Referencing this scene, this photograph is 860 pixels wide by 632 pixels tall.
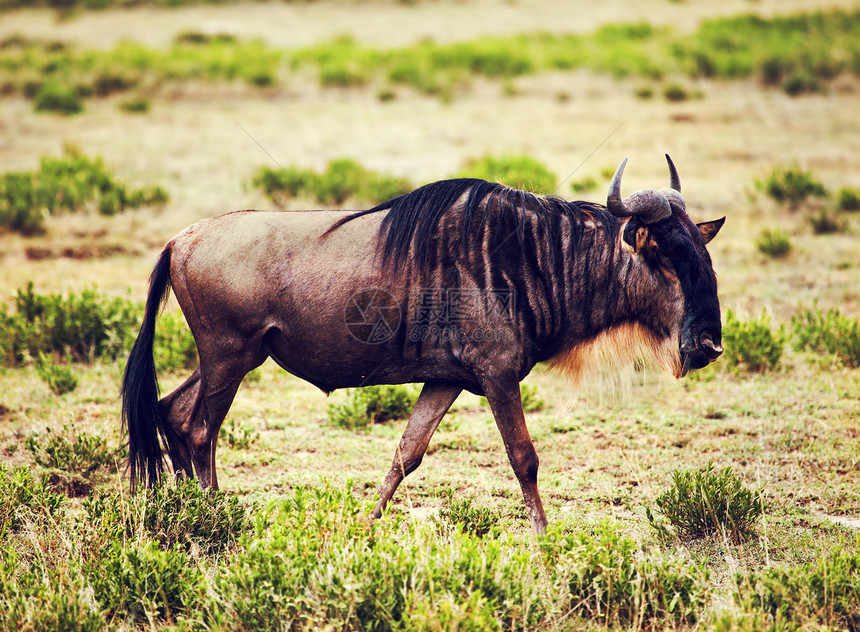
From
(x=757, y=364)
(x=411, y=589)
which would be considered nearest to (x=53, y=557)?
(x=411, y=589)

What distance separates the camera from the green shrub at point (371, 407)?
18.4 ft

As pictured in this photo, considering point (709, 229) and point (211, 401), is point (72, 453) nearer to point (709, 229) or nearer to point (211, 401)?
point (211, 401)

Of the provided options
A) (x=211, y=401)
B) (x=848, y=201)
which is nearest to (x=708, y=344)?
(x=211, y=401)

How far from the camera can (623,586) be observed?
3182mm

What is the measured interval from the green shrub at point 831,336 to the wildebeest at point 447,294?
3.08 m

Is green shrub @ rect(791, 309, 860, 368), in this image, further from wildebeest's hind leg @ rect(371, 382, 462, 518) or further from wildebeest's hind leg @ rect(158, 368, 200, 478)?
wildebeest's hind leg @ rect(158, 368, 200, 478)

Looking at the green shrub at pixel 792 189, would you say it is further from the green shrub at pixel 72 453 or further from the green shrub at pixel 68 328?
the green shrub at pixel 72 453

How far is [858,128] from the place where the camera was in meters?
14.7

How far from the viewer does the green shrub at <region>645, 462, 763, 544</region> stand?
12.6 ft

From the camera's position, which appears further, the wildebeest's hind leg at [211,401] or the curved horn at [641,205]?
the wildebeest's hind leg at [211,401]

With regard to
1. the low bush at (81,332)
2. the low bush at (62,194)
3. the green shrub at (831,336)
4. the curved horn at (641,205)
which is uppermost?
the curved horn at (641,205)

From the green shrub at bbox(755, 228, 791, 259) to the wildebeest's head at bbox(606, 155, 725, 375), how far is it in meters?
5.69

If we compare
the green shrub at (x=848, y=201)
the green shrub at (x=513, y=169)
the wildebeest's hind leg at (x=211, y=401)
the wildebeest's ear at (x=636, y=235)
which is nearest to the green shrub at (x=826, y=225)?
the green shrub at (x=848, y=201)

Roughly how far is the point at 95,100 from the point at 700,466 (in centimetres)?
1554
